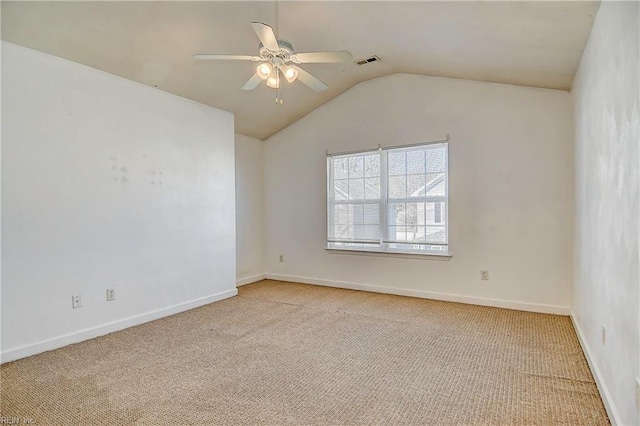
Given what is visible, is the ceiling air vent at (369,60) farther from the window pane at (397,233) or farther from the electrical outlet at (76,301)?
the electrical outlet at (76,301)

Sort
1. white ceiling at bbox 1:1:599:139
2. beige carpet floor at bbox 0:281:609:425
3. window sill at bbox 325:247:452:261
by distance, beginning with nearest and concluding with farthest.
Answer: beige carpet floor at bbox 0:281:609:425 → white ceiling at bbox 1:1:599:139 → window sill at bbox 325:247:452:261

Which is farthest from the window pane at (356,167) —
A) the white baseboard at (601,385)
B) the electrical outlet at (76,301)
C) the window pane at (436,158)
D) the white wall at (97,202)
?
the electrical outlet at (76,301)

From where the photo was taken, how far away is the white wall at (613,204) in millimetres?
1582

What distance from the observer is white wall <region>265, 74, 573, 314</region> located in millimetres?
3742

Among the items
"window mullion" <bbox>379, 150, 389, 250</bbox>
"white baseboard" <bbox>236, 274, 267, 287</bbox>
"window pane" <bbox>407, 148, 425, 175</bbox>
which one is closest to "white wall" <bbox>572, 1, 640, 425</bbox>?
"window pane" <bbox>407, 148, 425, 175</bbox>

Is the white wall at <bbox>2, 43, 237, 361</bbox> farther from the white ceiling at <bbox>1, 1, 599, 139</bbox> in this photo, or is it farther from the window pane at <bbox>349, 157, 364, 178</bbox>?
the window pane at <bbox>349, 157, 364, 178</bbox>

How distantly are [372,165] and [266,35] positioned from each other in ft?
9.73

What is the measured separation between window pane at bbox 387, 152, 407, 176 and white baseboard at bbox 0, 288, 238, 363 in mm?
2893

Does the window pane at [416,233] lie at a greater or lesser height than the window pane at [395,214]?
lesser

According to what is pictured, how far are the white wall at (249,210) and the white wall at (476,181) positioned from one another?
0.91 metres

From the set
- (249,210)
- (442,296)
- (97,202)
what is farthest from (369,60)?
(97,202)

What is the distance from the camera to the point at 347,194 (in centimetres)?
514

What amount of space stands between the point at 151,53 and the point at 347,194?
3022 millimetres

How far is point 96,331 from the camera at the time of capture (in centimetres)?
322
